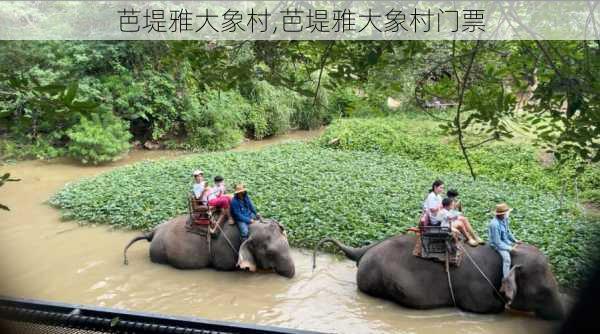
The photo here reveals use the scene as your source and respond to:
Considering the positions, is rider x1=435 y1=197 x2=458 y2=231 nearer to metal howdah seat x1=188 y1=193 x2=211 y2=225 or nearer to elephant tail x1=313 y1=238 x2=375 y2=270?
elephant tail x1=313 y1=238 x2=375 y2=270

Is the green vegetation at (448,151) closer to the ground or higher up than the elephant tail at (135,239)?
higher up

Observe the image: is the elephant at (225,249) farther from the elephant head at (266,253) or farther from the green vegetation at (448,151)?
the green vegetation at (448,151)

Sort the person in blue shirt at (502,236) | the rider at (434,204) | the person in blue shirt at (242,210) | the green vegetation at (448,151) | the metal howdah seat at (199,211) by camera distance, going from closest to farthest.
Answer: the person in blue shirt at (502,236) < the rider at (434,204) < the person in blue shirt at (242,210) < the metal howdah seat at (199,211) < the green vegetation at (448,151)

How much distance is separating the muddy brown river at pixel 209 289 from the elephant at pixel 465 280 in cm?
14

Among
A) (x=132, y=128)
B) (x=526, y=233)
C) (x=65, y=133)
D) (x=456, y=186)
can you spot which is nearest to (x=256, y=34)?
(x=526, y=233)

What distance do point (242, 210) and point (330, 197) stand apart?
275 cm

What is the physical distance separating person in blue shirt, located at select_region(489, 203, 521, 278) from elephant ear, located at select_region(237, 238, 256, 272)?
3242 mm

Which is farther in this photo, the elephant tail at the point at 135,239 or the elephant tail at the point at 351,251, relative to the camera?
the elephant tail at the point at 135,239

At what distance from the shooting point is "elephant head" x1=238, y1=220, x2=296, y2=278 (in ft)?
24.2

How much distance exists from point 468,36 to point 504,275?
3885 mm

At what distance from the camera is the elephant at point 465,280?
234 inches

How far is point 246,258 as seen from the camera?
7406 millimetres

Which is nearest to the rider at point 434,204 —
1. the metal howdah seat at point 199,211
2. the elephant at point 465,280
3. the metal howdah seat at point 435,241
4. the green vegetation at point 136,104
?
the metal howdah seat at point 435,241

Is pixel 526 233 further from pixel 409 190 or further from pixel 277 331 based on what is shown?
pixel 277 331
